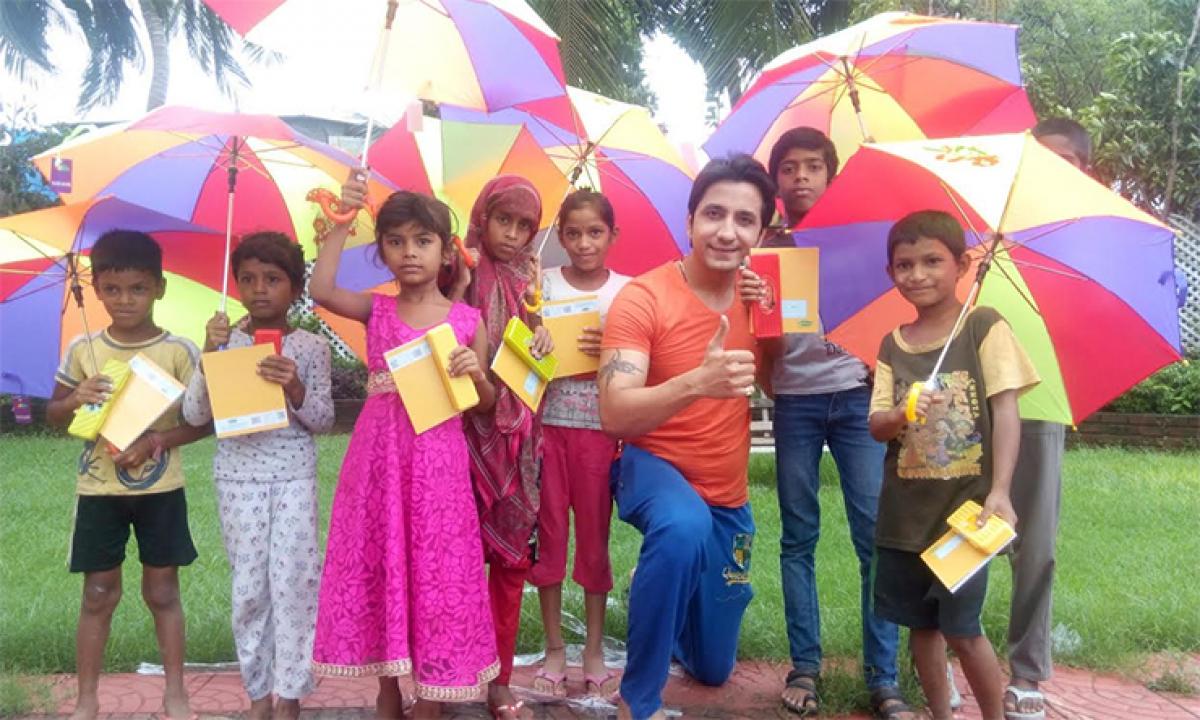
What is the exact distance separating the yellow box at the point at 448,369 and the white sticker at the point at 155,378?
87 cm

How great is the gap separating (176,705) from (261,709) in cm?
34

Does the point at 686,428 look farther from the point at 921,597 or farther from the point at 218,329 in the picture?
the point at 218,329

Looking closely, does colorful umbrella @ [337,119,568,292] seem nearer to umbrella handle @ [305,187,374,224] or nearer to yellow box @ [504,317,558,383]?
umbrella handle @ [305,187,374,224]

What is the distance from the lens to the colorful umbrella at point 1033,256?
2756 millimetres

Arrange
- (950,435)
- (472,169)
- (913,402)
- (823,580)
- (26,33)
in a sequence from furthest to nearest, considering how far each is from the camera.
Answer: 1. (26,33)
2. (823,580)
3. (472,169)
4. (950,435)
5. (913,402)

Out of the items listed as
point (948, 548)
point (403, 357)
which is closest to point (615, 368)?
point (403, 357)


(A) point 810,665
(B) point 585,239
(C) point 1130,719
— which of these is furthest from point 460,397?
(C) point 1130,719

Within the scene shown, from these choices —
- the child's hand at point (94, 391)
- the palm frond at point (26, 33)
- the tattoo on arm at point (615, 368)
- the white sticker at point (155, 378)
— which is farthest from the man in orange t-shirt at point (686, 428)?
the palm frond at point (26, 33)

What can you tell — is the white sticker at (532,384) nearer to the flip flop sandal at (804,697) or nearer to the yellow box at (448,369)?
the yellow box at (448,369)

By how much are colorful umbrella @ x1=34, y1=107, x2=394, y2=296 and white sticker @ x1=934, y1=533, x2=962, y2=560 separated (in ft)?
7.59

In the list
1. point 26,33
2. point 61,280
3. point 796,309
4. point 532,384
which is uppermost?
point 26,33

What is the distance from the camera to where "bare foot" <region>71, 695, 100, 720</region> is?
3.30 metres

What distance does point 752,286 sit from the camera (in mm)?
3201

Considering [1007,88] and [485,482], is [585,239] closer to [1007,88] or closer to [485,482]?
[485,482]
